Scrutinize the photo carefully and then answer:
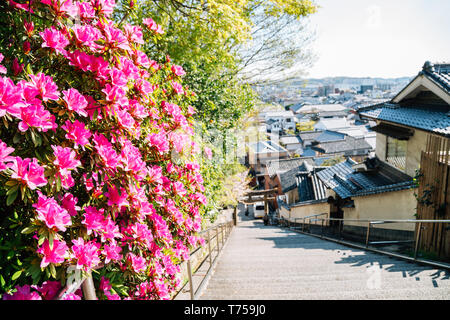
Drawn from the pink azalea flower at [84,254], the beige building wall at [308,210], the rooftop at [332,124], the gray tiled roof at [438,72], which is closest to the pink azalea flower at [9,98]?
the pink azalea flower at [84,254]

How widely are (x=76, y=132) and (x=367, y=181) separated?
11855 mm

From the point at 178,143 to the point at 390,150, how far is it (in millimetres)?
10507

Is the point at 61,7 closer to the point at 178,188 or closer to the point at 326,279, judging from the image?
the point at 178,188

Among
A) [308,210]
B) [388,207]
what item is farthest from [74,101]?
[308,210]

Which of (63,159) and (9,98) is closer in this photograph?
(9,98)

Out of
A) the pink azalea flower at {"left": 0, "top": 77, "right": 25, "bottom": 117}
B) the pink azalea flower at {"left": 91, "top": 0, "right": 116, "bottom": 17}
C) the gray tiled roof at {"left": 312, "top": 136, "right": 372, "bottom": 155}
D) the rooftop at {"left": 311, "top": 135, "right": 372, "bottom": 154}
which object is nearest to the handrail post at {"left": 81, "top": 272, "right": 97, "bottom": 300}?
the pink azalea flower at {"left": 0, "top": 77, "right": 25, "bottom": 117}

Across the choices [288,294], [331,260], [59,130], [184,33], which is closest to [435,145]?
[331,260]

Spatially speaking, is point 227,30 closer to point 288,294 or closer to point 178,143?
point 178,143

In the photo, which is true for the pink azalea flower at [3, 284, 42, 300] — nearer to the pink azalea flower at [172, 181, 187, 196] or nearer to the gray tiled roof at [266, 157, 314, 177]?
the pink azalea flower at [172, 181, 187, 196]

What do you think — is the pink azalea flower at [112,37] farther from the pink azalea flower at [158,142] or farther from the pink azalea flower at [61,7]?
the pink azalea flower at [158,142]

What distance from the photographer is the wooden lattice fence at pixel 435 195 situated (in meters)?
5.78

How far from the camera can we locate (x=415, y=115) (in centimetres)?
814

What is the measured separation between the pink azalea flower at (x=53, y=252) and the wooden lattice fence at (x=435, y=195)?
7054 mm

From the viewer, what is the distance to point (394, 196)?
28.7 ft
